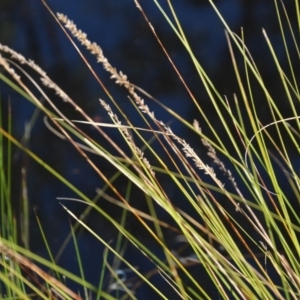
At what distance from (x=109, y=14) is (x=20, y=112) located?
0.42 metres

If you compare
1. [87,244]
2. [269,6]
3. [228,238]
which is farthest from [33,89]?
[228,238]

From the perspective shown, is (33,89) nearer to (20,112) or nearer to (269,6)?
(20,112)

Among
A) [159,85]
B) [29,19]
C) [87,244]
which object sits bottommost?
[87,244]

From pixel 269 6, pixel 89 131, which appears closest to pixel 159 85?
pixel 89 131

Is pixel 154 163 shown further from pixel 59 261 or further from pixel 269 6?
pixel 269 6

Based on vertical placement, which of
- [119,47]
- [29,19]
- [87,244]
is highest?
[29,19]

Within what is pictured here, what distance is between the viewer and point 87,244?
1698 mm

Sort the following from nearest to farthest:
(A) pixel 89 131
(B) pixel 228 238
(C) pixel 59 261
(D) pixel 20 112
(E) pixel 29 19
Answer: (B) pixel 228 238, (C) pixel 59 261, (A) pixel 89 131, (D) pixel 20 112, (E) pixel 29 19

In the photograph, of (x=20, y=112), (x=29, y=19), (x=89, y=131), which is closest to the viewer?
(x=89, y=131)

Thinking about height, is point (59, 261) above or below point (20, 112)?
below

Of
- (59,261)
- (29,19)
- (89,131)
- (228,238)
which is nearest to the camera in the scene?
(228,238)

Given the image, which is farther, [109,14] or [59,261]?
[109,14]

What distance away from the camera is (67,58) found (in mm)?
2002

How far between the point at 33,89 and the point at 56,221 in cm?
41
